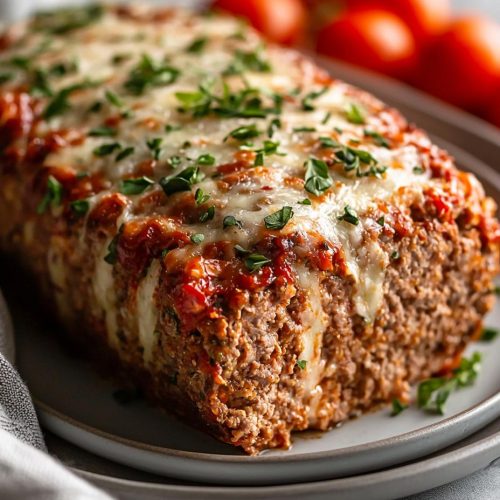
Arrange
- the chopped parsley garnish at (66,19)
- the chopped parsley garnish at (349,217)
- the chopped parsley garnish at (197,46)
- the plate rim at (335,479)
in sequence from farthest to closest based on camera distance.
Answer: the chopped parsley garnish at (66,19) → the chopped parsley garnish at (197,46) → the chopped parsley garnish at (349,217) → the plate rim at (335,479)

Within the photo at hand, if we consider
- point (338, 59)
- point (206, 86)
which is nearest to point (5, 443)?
point (206, 86)

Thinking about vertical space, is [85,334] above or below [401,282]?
below

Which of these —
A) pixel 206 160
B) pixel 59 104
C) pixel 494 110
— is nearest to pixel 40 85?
pixel 59 104

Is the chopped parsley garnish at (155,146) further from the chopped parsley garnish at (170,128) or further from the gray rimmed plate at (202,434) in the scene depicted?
the gray rimmed plate at (202,434)

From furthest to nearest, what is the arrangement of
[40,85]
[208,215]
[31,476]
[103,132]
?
[40,85] → [103,132] → [208,215] → [31,476]

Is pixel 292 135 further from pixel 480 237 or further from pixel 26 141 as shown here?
pixel 26 141

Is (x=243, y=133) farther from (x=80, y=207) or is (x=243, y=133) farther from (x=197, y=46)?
(x=197, y=46)

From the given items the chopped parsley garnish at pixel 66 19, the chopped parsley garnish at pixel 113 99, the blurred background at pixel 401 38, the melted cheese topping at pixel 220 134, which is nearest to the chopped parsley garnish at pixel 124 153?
the melted cheese topping at pixel 220 134
